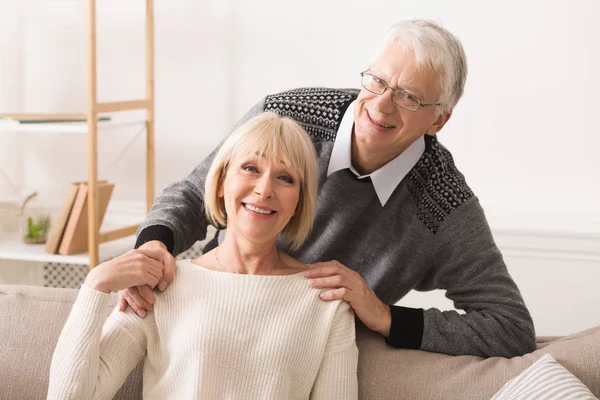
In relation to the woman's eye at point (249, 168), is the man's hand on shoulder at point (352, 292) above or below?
below

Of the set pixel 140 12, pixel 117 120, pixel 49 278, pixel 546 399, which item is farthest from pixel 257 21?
pixel 546 399

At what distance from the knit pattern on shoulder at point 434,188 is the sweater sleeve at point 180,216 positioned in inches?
17.3

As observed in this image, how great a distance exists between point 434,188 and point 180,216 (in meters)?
0.63

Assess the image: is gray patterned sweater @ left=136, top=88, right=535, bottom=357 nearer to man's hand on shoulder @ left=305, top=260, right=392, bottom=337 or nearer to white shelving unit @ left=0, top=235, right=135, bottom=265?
man's hand on shoulder @ left=305, top=260, right=392, bottom=337

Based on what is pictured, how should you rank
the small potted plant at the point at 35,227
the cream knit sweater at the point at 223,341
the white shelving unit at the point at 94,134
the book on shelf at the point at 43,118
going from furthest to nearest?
1. the small potted plant at the point at 35,227
2. the book on shelf at the point at 43,118
3. the white shelving unit at the point at 94,134
4. the cream knit sweater at the point at 223,341

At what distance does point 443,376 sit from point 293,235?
46cm

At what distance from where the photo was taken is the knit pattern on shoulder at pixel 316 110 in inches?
81.6

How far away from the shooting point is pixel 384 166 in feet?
6.59

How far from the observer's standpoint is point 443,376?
1.80m

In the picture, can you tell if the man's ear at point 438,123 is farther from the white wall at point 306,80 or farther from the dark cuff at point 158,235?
the white wall at point 306,80

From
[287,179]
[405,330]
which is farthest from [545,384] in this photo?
[287,179]

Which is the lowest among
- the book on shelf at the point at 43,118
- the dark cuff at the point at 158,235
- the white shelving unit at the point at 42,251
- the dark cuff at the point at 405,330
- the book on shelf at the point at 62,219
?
the white shelving unit at the point at 42,251

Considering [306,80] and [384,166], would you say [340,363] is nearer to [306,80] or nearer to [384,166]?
[384,166]

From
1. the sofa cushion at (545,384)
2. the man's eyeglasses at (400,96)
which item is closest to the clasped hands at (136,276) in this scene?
the man's eyeglasses at (400,96)
